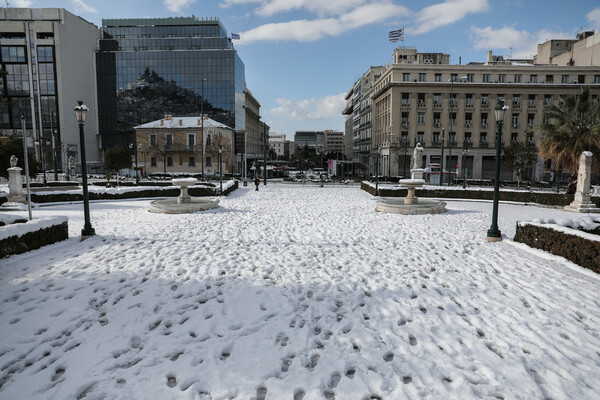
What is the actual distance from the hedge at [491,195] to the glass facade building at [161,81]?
200 ft

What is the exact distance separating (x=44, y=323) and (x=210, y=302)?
258cm

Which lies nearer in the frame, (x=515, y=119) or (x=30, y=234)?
(x=30, y=234)

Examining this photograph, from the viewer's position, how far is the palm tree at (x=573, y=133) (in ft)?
65.4

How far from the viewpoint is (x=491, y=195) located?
2547cm

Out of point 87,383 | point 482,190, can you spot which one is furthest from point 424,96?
point 87,383

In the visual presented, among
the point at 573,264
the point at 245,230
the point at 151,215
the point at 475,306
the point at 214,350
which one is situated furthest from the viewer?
the point at 151,215

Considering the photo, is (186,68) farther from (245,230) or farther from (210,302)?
(210,302)

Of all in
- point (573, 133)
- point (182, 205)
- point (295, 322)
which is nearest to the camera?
point (295, 322)

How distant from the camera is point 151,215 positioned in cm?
1652

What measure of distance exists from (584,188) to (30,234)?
2488 centimetres

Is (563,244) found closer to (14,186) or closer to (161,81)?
(14,186)

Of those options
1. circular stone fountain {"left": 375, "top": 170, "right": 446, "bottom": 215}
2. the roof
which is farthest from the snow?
the roof

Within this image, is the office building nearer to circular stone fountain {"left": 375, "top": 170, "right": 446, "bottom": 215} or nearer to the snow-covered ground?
circular stone fountain {"left": 375, "top": 170, "right": 446, "bottom": 215}

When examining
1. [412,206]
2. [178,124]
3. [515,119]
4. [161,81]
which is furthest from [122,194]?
[161,81]
